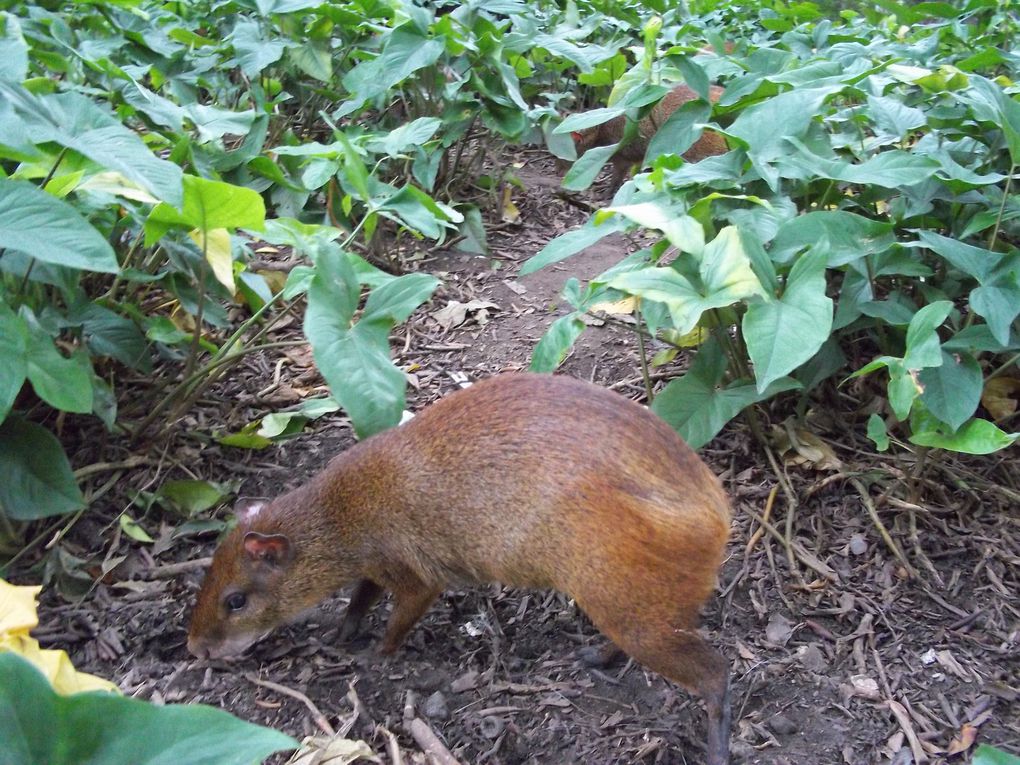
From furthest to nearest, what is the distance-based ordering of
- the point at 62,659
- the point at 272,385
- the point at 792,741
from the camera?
the point at 272,385 < the point at 792,741 < the point at 62,659

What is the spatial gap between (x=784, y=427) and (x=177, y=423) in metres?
2.66

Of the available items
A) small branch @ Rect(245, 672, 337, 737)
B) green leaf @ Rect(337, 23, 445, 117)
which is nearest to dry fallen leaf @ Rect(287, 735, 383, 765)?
small branch @ Rect(245, 672, 337, 737)

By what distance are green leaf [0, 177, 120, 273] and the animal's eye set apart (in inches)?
51.5

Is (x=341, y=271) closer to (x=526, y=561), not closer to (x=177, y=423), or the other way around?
(x=526, y=561)

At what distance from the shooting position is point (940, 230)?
12.6ft

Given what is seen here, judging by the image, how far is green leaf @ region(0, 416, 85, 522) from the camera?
2988mm

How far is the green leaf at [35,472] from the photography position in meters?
2.99

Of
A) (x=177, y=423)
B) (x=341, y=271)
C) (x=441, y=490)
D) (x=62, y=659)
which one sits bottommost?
(x=177, y=423)

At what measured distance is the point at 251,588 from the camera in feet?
10.3

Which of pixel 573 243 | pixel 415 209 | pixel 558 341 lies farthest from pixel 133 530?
pixel 573 243

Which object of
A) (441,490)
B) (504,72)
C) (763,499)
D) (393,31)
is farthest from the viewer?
(504,72)

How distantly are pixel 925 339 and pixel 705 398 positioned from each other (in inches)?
35.4

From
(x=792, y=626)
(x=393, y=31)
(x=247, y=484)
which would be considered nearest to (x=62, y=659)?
(x=247, y=484)

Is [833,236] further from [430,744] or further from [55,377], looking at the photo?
[55,377]
